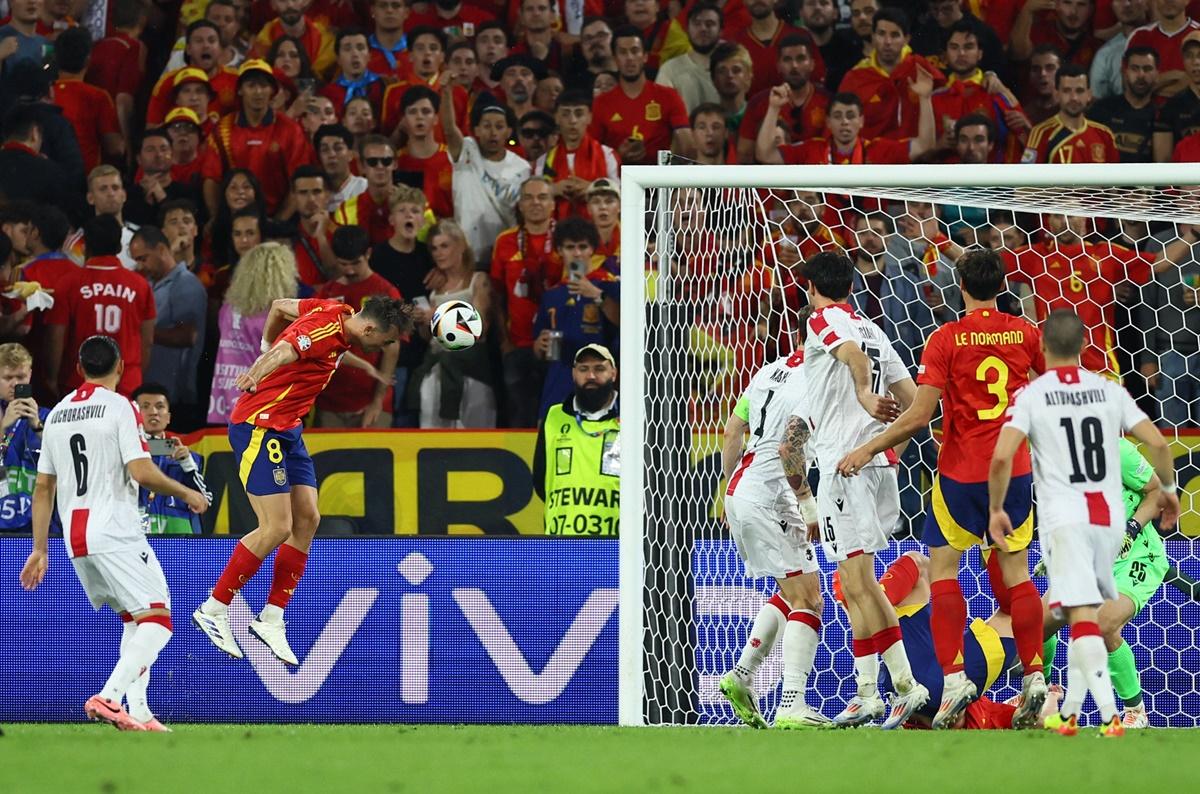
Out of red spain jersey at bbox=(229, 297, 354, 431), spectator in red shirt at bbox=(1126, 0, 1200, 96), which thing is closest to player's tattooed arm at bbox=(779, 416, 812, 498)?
red spain jersey at bbox=(229, 297, 354, 431)

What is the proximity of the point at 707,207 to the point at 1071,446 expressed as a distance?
318 centimetres

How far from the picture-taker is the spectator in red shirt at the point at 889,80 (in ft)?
39.9

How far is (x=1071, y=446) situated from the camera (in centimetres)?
654

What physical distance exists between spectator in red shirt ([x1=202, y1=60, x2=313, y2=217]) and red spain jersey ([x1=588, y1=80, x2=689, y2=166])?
2.16 metres

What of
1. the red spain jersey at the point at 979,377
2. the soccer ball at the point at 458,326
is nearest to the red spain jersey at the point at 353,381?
the soccer ball at the point at 458,326

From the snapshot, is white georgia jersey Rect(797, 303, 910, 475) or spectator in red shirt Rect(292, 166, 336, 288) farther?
spectator in red shirt Rect(292, 166, 336, 288)

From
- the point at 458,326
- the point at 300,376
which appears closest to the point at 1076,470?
the point at 458,326

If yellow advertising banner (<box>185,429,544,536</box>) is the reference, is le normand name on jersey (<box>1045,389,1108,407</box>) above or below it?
above

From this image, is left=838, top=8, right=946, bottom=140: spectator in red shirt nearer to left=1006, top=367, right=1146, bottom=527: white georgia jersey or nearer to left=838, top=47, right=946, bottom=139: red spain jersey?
left=838, top=47, right=946, bottom=139: red spain jersey

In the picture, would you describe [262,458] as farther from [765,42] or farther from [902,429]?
[765,42]

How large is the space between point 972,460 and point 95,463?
4.06 m

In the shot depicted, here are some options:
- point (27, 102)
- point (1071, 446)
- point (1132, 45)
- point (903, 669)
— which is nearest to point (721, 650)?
point (903, 669)

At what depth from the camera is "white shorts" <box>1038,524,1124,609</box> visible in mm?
6465

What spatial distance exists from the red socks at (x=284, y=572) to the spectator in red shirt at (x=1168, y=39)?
680 cm
